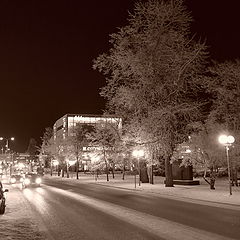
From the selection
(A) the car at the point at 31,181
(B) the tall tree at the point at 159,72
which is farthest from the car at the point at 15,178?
(B) the tall tree at the point at 159,72

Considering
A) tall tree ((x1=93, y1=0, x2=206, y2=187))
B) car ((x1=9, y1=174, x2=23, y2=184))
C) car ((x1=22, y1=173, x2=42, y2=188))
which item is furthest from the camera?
car ((x1=9, y1=174, x2=23, y2=184))

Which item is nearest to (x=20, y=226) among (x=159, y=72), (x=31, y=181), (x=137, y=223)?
(x=137, y=223)

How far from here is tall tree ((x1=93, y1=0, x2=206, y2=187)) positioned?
110 ft

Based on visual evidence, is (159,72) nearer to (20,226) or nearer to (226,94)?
(226,94)

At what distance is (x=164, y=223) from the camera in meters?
13.4

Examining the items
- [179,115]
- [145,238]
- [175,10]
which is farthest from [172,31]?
[145,238]

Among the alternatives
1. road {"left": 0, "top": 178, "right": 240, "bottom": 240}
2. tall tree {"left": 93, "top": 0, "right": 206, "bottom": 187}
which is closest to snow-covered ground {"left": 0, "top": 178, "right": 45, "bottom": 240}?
road {"left": 0, "top": 178, "right": 240, "bottom": 240}

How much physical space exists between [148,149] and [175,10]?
1227cm

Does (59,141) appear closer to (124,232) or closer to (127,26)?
(127,26)

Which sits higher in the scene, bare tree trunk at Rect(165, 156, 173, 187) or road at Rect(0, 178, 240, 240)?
bare tree trunk at Rect(165, 156, 173, 187)

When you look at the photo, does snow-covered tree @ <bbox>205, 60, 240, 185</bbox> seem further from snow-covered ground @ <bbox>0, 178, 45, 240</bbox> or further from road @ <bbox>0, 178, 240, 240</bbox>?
snow-covered ground @ <bbox>0, 178, 45, 240</bbox>

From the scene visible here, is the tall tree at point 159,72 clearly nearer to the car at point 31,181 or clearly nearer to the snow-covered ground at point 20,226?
the car at point 31,181

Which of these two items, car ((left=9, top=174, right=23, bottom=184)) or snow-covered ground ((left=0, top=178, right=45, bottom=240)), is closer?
snow-covered ground ((left=0, top=178, right=45, bottom=240))

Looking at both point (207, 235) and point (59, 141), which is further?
point (59, 141)
